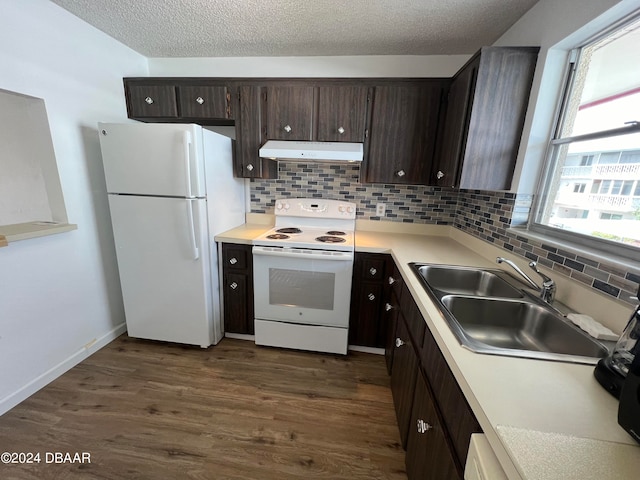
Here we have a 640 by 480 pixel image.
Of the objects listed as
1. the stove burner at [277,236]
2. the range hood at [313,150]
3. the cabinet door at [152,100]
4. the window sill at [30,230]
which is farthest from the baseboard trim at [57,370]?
the range hood at [313,150]

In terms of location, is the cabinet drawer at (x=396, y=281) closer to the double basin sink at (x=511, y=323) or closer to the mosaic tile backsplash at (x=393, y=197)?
the double basin sink at (x=511, y=323)

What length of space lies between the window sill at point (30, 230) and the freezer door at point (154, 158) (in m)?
0.43

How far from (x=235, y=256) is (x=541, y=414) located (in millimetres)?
1945

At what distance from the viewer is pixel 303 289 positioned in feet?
6.66

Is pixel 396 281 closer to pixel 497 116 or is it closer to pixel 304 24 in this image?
pixel 497 116

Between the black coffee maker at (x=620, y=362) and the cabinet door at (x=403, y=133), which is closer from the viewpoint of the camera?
the black coffee maker at (x=620, y=362)

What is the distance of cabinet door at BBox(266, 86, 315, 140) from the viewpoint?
2074 mm

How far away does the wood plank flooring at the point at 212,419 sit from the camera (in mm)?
1307

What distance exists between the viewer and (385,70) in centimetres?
218

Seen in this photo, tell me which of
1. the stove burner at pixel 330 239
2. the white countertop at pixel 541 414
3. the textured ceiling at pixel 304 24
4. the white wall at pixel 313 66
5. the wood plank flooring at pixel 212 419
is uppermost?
the textured ceiling at pixel 304 24

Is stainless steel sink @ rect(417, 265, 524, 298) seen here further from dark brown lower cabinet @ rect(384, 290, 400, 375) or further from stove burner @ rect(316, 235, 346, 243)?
stove burner @ rect(316, 235, 346, 243)

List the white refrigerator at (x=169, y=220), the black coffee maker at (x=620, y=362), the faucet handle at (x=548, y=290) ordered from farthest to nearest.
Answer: the white refrigerator at (x=169, y=220) → the faucet handle at (x=548, y=290) → the black coffee maker at (x=620, y=362)

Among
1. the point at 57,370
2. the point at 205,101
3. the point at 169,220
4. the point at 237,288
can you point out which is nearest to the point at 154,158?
the point at 169,220

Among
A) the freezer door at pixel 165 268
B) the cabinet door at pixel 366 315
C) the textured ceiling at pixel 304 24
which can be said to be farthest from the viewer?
the cabinet door at pixel 366 315
